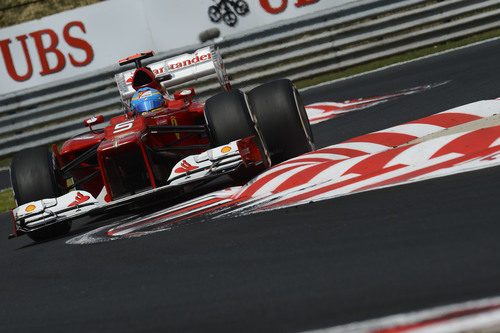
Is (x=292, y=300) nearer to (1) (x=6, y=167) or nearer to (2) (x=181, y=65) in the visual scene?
(2) (x=181, y=65)

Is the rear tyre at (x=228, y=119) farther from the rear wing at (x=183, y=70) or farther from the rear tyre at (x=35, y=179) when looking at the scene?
the rear wing at (x=183, y=70)

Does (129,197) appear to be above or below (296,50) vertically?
below

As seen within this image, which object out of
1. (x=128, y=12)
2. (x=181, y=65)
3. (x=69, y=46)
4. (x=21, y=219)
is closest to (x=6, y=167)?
(x=69, y=46)

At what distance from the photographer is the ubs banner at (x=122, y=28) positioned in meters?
15.1

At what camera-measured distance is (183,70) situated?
9617 mm

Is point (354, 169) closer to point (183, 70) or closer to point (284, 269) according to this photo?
point (284, 269)

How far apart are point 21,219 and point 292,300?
3882 millimetres

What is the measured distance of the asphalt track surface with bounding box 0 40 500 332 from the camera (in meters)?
3.56

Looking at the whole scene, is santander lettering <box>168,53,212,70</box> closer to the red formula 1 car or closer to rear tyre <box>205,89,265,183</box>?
the red formula 1 car

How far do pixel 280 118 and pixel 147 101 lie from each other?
4.17 ft

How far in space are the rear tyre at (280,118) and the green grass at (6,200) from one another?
160 inches

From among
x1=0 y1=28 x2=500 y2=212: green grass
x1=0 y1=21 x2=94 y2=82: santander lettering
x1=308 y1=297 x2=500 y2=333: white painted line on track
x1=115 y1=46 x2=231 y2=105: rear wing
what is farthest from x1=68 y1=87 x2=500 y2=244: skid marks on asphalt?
x1=0 y1=21 x2=94 y2=82: santander lettering

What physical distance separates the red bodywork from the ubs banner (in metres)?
6.72

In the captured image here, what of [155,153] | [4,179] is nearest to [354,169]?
[155,153]
